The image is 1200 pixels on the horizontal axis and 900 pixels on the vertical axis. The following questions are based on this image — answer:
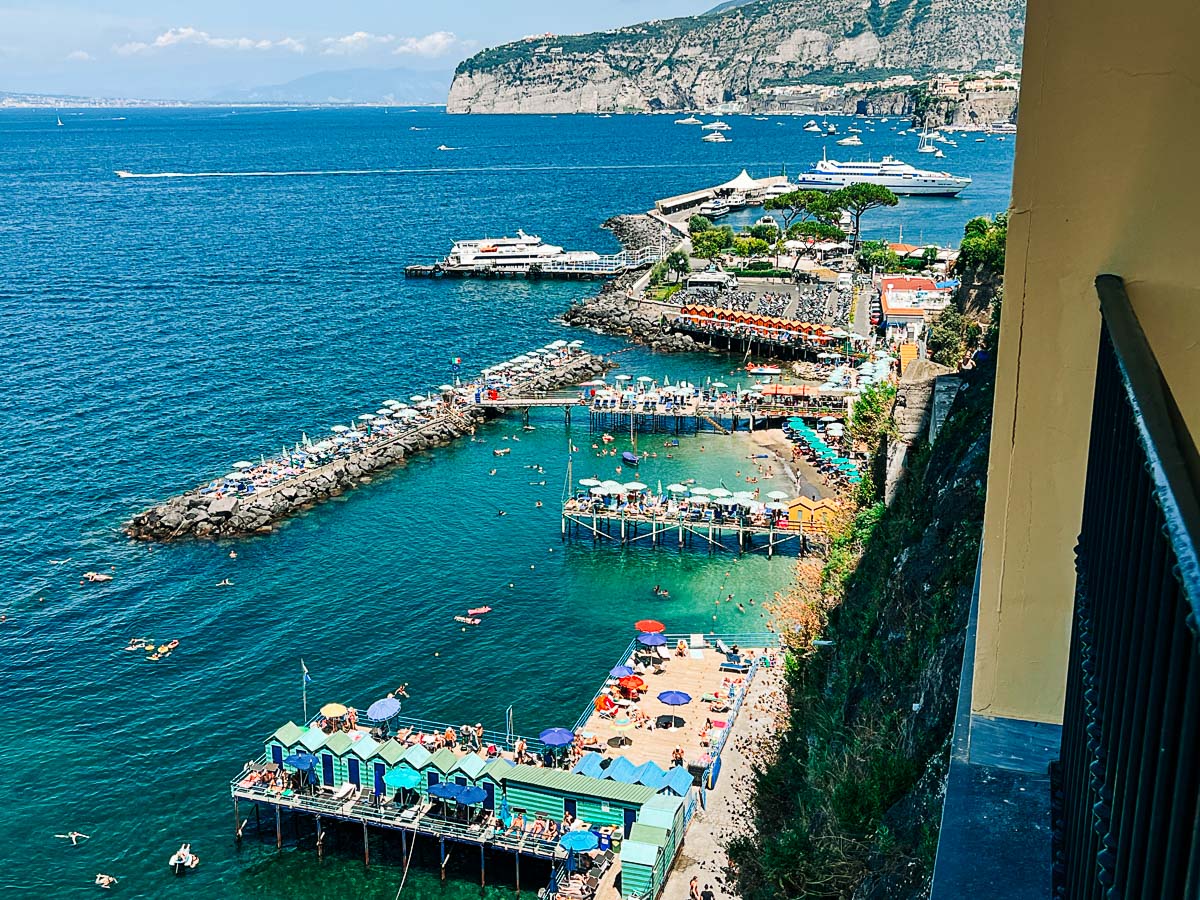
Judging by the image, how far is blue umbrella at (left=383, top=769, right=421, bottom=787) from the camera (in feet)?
77.9

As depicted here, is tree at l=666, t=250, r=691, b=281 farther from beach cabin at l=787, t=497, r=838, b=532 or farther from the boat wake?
the boat wake

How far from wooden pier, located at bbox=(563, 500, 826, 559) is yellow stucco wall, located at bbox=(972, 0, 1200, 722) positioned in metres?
31.2

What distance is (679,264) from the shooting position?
77.9 meters

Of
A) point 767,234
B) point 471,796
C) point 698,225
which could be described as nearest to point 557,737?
point 471,796

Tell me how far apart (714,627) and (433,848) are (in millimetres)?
11525

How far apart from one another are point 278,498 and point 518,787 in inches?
841

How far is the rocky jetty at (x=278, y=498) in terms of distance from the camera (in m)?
39.2

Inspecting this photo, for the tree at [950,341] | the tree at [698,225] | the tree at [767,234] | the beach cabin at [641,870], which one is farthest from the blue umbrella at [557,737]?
the tree at [698,225]

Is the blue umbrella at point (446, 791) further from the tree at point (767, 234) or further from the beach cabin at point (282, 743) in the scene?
the tree at point (767, 234)

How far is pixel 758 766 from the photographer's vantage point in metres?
20.4

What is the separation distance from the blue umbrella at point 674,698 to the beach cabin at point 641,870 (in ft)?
21.3

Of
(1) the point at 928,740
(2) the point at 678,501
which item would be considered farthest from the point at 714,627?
(1) the point at 928,740

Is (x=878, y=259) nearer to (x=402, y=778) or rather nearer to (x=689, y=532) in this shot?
(x=689, y=532)

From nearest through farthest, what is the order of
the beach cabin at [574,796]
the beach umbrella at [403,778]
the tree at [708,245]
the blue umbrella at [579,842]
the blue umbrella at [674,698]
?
the blue umbrella at [579,842]
the beach cabin at [574,796]
the beach umbrella at [403,778]
the blue umbrella at [674,698]
the tree at [708,245]
